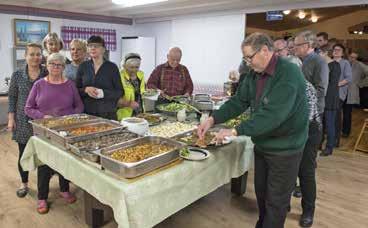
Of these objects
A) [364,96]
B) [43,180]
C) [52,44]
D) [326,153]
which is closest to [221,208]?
[43,180]

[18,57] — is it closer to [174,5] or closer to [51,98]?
[174,5]

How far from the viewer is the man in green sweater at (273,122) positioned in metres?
1.55

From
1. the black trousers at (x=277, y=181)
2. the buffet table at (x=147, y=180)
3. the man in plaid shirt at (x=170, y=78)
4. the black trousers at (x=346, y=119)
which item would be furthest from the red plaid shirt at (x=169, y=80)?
the black trousers at (x=346, y=119)

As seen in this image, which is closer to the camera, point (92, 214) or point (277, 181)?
point (277, 181)

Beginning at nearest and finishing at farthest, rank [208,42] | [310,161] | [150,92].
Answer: [310,161] < [150,92] < [208,42]

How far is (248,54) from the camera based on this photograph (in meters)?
1.59

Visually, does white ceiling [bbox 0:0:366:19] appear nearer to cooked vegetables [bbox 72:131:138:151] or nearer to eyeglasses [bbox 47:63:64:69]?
eyeglasses [bbox 47:63:64:69]

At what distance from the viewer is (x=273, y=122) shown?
1536mm

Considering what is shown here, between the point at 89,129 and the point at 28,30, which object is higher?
the point at 28,30

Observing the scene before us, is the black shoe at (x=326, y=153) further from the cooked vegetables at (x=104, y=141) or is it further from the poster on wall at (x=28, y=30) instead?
the poster on wall at (x=28, y=30)

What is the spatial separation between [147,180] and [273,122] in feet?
2.34

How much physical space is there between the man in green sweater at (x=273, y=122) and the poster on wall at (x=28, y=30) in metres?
5.48

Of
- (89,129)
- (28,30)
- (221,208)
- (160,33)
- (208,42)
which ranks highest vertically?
(160,33)

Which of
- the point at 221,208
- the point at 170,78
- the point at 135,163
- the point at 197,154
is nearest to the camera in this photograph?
the point at 135,163
